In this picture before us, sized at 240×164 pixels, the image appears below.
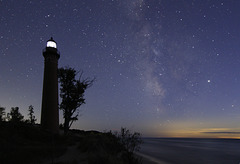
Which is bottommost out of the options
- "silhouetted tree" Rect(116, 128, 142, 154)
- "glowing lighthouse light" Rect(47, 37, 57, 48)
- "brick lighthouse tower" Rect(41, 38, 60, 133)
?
"silhouetted tree" Rect(116, 128, 142, 154)

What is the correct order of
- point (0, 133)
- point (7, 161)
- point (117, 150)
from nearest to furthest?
point (7, 161), point (0, 133), point (117, 150)

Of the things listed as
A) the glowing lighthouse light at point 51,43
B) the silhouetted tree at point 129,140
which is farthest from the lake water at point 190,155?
the glowing lighthouse light at point 51,43

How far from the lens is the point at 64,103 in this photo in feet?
76.0

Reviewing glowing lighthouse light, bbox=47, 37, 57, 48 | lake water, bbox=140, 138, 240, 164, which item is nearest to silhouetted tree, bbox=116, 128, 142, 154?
lake water, bbox=140, 138, 240, 164

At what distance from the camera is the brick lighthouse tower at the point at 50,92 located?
70.7 ft

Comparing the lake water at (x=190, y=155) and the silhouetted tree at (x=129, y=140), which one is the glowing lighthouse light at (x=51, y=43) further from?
the lake water at (x=190, y=155)

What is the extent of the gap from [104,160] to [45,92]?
61.2 feet

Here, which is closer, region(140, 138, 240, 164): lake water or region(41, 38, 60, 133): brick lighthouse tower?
region(41, 38, 60, 133): brick lighthouse tower

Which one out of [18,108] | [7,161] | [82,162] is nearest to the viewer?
[7,161]

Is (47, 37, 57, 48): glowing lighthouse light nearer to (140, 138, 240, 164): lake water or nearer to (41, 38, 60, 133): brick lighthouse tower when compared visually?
(41, 38, 60, 133): brick lighthouse tower

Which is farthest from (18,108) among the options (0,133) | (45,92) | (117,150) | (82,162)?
(82,162)

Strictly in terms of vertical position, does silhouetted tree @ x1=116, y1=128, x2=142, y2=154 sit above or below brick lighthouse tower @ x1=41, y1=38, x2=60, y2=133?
below

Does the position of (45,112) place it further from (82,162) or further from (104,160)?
(104,160)

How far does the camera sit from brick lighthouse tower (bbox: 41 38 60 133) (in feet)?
70.7
